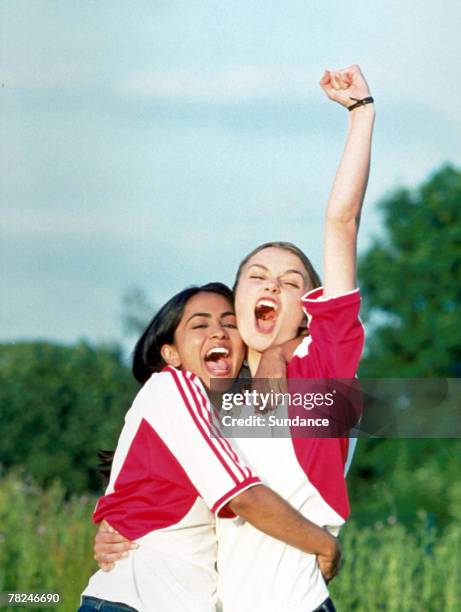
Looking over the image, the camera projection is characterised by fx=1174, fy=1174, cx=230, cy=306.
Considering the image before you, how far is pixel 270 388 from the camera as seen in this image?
287 centimetres

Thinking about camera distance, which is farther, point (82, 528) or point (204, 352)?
point (82, 528)

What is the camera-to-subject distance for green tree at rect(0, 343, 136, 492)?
1114 centimetres

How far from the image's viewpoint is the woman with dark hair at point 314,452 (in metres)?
2.74

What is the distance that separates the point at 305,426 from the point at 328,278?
364mm

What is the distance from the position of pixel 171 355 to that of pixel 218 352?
158 mm

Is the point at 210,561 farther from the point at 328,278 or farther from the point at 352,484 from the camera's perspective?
the point at 352,484

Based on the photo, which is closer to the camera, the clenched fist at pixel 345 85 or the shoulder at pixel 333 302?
the shoulder at pixel 333 302

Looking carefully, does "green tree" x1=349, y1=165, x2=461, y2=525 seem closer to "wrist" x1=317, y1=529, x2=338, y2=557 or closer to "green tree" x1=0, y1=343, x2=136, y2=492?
"green tree" x1=0, y1=343, x2=136, y2=492

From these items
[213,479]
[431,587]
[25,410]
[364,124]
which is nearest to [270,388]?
[213,479]

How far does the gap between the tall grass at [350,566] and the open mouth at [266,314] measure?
2.88m

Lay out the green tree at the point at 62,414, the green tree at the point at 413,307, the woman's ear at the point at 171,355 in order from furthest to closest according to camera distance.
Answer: the green tree at the point at 413,307 → the green tree at the point at 62,414 → the woman's ear at the point at 171,355

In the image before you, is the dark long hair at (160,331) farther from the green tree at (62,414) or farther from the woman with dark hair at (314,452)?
the green tree at (62,414)

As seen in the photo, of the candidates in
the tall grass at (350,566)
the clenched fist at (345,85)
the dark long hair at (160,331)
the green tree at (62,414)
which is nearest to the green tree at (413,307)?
the green tree at (62,414)

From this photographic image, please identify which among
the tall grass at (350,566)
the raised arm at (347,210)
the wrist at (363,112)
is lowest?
the tall grass at (350,566)
